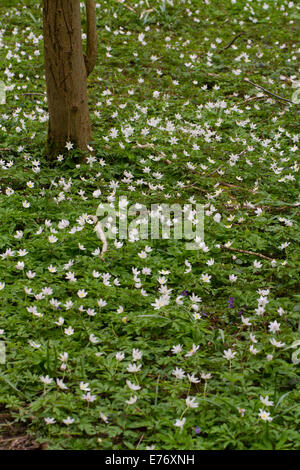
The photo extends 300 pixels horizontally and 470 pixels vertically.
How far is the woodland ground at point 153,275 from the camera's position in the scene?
2.82 meters

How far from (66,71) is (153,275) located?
2454 mm

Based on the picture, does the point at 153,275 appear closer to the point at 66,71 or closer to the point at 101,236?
the point at 101,236

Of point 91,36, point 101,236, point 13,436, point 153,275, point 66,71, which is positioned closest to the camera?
point 13,436

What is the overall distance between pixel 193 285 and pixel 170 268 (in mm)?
232

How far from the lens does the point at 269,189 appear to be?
546 cm

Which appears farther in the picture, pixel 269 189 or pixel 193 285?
pixel 269 189

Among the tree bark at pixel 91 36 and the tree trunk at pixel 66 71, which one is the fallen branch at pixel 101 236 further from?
the tree bark at pixel 91 36

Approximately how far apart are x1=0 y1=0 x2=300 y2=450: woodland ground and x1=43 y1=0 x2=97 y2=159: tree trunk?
20cm

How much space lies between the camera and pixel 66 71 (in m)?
5.27

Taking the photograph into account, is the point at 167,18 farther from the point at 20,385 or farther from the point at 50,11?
the point at 20,385

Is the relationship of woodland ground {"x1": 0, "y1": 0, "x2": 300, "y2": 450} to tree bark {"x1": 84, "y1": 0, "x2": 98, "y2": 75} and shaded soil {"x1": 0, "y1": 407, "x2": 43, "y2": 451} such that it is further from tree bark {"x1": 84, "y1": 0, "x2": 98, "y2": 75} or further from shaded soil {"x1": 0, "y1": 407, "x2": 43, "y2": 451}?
tree bark {"x1": 84, "y1": 0, "x2": 98, "y2": 75}

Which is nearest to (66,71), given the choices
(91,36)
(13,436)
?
(91,36)

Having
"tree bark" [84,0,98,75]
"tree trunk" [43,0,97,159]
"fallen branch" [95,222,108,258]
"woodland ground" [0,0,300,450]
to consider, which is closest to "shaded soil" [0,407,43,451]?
"woodland ground" [0,0,300,450]

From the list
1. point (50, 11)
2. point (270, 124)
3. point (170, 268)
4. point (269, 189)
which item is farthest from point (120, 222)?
point (270, 124)
